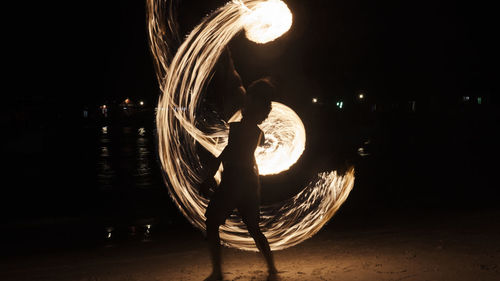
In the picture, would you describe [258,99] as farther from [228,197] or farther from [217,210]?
[217,210]

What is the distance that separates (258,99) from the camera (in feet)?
15.7

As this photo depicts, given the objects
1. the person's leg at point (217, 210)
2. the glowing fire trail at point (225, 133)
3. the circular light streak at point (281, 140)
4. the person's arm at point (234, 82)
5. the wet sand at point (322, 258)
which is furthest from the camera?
the circular light streak at point (281, 140)

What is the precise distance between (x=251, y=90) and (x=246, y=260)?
199 centimetres

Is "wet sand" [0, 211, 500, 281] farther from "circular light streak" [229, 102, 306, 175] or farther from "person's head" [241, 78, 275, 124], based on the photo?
"person's head" [241, 78, 275, 124]

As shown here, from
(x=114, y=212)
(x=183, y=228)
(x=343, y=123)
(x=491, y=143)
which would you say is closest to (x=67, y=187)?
(x=114, y=212)

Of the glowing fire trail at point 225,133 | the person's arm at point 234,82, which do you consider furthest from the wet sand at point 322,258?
the person's arm at point 234,82

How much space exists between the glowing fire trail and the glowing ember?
0.01 meters

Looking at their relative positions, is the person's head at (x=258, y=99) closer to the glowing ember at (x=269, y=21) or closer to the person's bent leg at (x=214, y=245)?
the person's bent leg at (x=214, y=245)

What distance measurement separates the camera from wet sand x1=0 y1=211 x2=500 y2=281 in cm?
517

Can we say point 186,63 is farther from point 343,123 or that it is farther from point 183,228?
point 343,123

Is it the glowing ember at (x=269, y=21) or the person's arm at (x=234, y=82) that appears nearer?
the person's arm at (x=234, y=82)

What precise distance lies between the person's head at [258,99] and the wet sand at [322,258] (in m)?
1.47

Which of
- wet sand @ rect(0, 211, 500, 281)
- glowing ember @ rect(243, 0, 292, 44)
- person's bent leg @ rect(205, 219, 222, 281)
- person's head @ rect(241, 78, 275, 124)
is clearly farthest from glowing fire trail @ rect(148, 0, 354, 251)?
person's head @ rect(241, 78, 275, 124)

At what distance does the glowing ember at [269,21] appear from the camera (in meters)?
6.29
